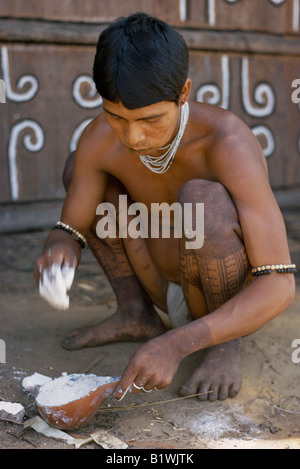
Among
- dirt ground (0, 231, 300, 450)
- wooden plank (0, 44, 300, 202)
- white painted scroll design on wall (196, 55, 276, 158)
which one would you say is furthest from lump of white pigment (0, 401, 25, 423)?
white painted scroll design on wall (196, 55, 276, 158)

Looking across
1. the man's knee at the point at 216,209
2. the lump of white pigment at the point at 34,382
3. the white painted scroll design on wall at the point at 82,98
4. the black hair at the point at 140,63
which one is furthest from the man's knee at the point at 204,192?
the white painted scroll design on wall at the point at 82,98

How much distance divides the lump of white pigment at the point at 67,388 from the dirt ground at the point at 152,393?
10 centimetres

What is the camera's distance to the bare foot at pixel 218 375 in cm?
196

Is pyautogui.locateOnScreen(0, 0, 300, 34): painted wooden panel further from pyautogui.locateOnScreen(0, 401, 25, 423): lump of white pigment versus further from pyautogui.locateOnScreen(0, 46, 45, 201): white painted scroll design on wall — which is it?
pyautogui.locateOnScreen(0, 401, 25, 423): lump of white pigment

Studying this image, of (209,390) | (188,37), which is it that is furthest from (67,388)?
(188,37)

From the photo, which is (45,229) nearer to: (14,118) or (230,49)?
(14,118)

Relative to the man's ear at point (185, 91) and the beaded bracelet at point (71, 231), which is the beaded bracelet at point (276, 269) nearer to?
the man's ear at point (185, 91)

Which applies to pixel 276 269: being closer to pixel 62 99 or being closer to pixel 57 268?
pixel 57 268

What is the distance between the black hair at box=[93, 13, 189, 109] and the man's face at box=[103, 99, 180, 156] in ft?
0.08

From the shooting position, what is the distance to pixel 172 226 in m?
2.23

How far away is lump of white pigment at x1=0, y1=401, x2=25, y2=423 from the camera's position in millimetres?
1727

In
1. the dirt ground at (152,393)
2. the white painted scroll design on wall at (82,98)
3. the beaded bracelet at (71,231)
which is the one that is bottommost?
the dirt ground at (152,393)

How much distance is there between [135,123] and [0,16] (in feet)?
7.51

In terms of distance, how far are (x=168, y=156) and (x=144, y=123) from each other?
32 cm
